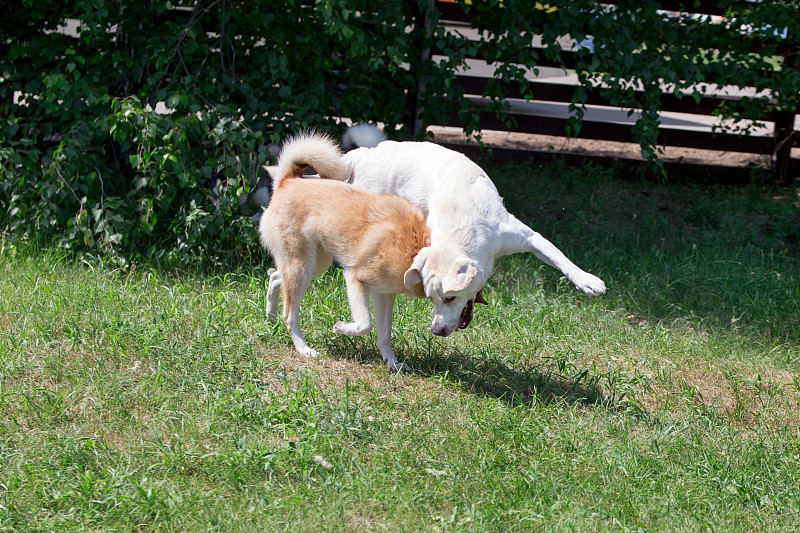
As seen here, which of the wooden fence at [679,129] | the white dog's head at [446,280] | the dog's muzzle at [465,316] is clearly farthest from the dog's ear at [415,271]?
the wooden fence at [679,129]

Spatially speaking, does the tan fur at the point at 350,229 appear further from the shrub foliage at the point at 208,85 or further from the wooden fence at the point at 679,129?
the wooden fence at the point at 679,129

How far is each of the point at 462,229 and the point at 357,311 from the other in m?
0.77

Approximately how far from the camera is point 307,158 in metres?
4.71

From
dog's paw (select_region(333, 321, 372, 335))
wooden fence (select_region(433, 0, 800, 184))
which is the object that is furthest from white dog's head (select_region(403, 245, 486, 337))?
wooden fence (select_region(433, 0, 800, 184))

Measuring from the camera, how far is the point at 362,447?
3594 millimetres

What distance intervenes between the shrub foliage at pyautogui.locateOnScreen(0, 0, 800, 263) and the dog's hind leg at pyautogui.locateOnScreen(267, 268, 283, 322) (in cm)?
97

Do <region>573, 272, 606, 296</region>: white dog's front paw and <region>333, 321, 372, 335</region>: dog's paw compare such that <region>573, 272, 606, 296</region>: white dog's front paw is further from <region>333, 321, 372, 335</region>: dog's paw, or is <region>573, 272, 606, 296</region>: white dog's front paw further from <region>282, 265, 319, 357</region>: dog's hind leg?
<region>282, 265, 319, 357</region>: dog's hind leg

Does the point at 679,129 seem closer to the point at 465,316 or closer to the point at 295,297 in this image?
the point at 465,316

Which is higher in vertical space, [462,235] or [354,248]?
[462,235]

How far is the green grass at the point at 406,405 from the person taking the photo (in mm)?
3186

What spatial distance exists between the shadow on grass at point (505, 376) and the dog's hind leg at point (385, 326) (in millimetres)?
99

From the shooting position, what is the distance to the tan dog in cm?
417

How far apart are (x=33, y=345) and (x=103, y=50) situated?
2.93 metres

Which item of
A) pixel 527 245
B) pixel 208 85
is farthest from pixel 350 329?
pixel 208 85
